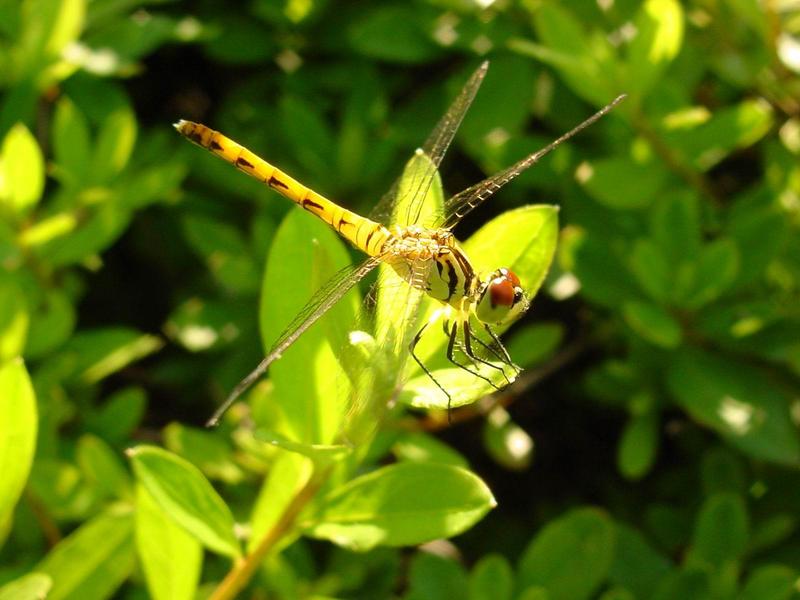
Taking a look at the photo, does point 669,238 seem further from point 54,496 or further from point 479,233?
point 54,496

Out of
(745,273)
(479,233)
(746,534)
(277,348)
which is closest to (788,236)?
(745,273)

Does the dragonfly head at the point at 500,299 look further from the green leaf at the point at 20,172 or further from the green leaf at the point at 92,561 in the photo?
the green leaf at the point at 20,172

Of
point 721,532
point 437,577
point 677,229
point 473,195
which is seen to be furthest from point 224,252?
point 721,532

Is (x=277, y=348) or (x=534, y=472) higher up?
(x=277, y=348)

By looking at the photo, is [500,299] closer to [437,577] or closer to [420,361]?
[420,361]

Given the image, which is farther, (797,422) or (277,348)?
(797,422)
